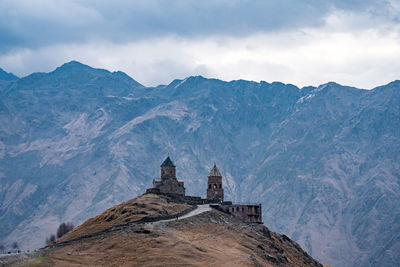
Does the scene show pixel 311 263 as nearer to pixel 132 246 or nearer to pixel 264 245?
pixel 264 245

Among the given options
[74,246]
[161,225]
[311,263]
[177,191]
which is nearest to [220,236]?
[161,225]

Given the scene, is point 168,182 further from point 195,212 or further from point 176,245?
point 176,245

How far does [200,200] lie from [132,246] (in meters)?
53.4

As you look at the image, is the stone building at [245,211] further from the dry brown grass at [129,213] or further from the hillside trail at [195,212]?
the dry brown grass at [129,213]

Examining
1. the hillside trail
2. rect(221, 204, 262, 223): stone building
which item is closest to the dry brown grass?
the hillside trail

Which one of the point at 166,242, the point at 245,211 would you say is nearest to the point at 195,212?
the point at 245,211

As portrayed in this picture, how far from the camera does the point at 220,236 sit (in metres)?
109

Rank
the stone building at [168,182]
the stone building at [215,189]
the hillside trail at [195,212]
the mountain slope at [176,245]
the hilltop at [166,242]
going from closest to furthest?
the mountain slope at [176,245]
the hilltop at [166,242]
the hillside trail at [195,212]
the stone building at [168,182]
the stone building at [215,189]

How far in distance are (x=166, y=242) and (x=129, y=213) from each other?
24.1m

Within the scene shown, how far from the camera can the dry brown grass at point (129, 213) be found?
10944 centimetres

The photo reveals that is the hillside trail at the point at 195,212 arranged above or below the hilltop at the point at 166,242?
above

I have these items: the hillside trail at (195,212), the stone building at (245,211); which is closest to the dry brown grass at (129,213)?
the hillside trail at (195,212)

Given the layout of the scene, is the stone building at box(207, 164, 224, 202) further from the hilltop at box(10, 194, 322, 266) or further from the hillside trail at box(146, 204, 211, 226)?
the hilltop at box(10, 194, 322, 266)

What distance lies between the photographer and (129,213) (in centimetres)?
11394
